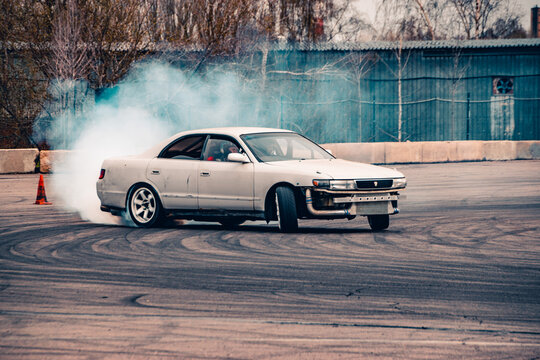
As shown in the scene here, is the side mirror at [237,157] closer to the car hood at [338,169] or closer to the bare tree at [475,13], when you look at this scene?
the car hood at [338,169]

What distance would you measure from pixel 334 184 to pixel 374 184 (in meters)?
0.55

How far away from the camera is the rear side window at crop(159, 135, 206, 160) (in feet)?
40.1

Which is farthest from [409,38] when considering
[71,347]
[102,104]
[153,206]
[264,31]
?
[71,347]

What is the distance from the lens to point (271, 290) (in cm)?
734

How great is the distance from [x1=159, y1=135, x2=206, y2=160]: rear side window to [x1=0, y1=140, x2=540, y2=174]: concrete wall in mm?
13298

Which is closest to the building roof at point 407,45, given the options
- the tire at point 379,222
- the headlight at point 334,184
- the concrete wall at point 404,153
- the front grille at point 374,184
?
the concrete wall at point 404,153

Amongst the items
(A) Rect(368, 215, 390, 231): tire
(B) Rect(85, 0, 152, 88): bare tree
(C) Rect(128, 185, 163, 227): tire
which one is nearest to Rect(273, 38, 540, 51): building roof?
(B) Rect(85, 0, 152, 88): bare tree

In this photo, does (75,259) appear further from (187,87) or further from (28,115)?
(187,87)

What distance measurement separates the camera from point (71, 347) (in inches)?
215

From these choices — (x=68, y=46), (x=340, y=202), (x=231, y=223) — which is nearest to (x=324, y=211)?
(x=340, y=202)

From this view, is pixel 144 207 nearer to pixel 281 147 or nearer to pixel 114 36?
pixel 281 147

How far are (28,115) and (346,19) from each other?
19201 millimetres

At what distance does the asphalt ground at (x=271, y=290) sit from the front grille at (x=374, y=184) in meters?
0.63

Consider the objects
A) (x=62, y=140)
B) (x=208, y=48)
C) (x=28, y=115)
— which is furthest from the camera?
(x=208, y=48)
